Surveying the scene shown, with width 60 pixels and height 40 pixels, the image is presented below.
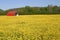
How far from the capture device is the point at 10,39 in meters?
6.20

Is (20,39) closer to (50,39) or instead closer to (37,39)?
(37,39)

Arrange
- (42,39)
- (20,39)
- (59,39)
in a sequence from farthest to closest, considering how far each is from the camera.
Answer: (59,39) < (42,39) < (20,39)

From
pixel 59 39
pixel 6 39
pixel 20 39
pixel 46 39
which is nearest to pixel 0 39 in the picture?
pixel 6 39

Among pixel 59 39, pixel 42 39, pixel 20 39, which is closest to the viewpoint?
pixel 20 39

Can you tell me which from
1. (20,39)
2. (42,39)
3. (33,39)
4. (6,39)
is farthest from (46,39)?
(6,39)

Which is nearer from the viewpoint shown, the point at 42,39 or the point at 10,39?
the point at 10,39

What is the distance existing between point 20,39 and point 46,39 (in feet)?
3.91

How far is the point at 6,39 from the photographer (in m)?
6.34

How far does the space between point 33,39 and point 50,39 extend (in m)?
0.80

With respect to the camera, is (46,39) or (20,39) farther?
(46,39)

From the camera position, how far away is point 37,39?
6.54m

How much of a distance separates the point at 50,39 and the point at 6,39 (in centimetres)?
182

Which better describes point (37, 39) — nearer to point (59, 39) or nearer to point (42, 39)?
point (42, 39)

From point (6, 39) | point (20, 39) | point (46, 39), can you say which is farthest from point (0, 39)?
point (46, 39)
